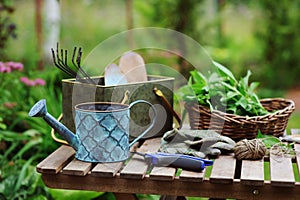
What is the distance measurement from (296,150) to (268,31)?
5.20 meters

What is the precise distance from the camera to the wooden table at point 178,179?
163 cm

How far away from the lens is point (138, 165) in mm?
1784

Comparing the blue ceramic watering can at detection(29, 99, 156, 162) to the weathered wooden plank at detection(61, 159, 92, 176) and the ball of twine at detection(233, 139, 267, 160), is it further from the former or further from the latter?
the ball of twine at detection(233, 139, 267, 160)

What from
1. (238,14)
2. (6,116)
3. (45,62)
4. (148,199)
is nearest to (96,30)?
(238,14)

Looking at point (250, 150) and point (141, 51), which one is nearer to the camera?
point (250, 150)

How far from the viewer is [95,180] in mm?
1737

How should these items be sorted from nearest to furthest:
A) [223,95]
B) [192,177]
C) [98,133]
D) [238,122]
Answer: [192,177] < [98,133] < [238,122] < [223,95]

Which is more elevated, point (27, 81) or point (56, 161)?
point (27, 81)

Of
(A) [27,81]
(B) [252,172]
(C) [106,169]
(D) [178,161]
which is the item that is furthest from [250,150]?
(A) [27,81]

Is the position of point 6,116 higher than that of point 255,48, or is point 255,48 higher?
point 255,48

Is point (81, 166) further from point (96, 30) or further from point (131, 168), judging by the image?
point (96, 30)

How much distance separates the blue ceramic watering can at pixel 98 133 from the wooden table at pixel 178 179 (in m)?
0.04

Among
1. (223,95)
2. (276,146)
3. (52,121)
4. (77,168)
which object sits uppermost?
(223,95)

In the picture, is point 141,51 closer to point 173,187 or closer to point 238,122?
point 238,122
